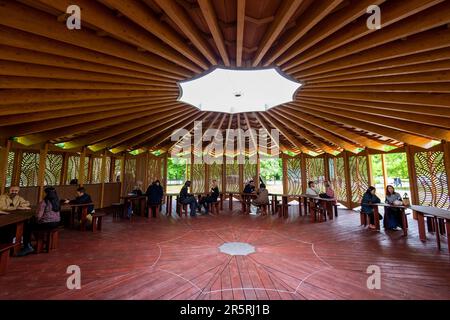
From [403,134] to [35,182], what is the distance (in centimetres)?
1223

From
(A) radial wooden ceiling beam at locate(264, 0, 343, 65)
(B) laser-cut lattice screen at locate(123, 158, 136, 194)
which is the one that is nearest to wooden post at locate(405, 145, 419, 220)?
(A) radial wooden ceiling beam at locate(264, 0, 343, 65)

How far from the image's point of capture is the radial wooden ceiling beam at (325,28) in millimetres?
2149

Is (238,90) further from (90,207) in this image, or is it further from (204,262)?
(90,207)

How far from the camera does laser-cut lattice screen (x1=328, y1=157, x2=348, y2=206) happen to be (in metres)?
9.92

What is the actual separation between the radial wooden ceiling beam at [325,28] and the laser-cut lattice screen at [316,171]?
871 cm

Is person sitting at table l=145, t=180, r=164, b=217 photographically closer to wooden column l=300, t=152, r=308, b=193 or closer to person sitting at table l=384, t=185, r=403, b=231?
person sitting at table l=384, t=185, r=403, b=231

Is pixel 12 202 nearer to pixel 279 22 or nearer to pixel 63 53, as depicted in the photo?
pixel 63 53

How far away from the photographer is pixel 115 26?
238 centimetres

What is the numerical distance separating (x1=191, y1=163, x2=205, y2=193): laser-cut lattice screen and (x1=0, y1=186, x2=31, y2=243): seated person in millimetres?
7794

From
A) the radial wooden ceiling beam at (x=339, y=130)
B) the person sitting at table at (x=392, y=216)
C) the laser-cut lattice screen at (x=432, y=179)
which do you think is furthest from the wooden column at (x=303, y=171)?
the person sitting at table at (x=392, y=216)

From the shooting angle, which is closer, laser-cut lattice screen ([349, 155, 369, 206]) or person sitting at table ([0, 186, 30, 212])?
person sitting at table ([0, 186, 30, 212])

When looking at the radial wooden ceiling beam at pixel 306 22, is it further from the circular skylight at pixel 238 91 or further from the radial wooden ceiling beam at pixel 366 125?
the radial wooden ceiling beam at pixel 366 125

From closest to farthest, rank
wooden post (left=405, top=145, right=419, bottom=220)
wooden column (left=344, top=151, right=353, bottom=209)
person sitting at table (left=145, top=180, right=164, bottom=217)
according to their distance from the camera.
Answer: wooden post (left=405, top=145, right=419, bottom=220)
person sitting at table (left=145, top=180, right=164, bottom=217)
wooden column (left=344, top=151, right=353, bottom=209)

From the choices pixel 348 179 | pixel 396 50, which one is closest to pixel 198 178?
pixel 348 179
